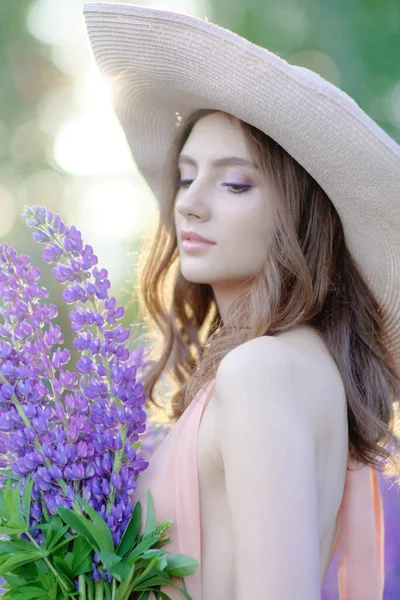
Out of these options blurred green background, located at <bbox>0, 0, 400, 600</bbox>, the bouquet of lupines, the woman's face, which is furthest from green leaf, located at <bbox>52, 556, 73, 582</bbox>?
blurred green background, located at <bbox>0, 0, 400, 600</bbox>

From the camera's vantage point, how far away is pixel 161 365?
2531 millimetres

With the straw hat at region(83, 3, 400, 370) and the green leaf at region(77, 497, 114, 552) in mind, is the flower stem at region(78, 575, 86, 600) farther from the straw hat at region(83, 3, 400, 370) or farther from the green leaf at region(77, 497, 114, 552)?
the straw hat at region(83, 3, 400, 370)

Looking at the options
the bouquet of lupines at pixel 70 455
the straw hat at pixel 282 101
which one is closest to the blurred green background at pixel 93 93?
the straw hat at pixel 282 101

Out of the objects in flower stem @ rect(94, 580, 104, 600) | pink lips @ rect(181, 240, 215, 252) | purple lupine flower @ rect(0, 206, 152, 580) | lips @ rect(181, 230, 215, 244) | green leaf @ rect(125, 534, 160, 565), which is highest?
lips @ rect(181, 230, 215, 244)

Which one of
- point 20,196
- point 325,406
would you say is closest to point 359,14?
point 20,196

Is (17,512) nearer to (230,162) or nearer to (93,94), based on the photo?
(230,162)

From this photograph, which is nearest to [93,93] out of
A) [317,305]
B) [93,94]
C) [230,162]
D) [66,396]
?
[93,94]

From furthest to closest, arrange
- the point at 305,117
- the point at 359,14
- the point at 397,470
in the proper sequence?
the point at 359,14, the point at 397,470, the point at 305,117

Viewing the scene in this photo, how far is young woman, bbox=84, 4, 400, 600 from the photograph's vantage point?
5.38 ft

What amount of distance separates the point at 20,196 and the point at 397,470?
791 centimetres

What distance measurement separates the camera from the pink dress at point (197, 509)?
1781 mm

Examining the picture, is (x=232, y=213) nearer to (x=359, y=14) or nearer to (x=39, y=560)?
(x=39, y=560)

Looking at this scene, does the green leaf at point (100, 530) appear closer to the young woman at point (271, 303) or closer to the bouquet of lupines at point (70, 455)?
the bouquet of lupines at point (70, 455)

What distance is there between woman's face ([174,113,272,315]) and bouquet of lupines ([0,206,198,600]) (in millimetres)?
379
